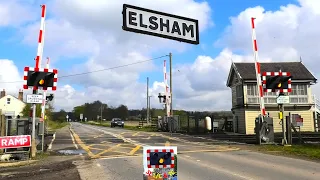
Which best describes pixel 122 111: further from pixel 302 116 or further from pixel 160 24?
pixel 160 24

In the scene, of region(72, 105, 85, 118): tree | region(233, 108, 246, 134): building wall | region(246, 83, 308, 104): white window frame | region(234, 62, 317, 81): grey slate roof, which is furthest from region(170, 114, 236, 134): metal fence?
region(72, 105, 85, 118): tree

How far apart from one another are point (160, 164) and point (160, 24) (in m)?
2.35

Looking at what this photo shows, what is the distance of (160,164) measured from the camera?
5.95 metres

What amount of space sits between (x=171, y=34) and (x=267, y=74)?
1382 centimetres

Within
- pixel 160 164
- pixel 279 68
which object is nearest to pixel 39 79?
pixel 160 164

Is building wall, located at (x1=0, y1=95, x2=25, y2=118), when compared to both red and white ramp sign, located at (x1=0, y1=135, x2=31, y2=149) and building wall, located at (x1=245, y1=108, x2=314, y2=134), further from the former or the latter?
red and white ramp sign, located at (x1=0, y1=135, x2=31, y2=149)

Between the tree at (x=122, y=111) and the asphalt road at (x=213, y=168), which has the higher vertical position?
the tree at (x=122, y=111)

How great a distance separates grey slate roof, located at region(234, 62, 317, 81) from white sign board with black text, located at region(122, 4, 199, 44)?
90.0 feet

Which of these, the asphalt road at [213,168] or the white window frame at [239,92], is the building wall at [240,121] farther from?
the asphalt road at [213,168]

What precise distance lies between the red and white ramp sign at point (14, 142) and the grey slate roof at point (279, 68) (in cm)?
2245

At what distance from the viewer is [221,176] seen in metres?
9.41

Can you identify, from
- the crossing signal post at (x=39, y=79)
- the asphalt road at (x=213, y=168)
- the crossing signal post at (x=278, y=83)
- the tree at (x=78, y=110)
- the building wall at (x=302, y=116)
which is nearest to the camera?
the asphalt road at (x=213, y=168)

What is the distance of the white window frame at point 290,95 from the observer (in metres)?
31.9

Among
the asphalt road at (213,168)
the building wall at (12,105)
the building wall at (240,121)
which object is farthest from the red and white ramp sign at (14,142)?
the building wall at (12,105)
